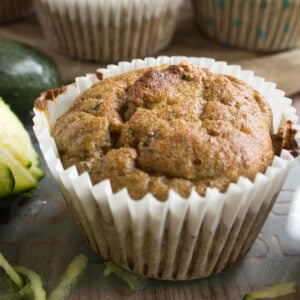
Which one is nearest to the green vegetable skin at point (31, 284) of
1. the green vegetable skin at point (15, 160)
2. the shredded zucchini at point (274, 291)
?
the green vegetable skin at point (15, 160)

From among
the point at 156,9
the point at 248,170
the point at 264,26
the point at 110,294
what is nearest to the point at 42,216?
the point at 110,294

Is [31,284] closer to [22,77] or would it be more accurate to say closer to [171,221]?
[171,221]

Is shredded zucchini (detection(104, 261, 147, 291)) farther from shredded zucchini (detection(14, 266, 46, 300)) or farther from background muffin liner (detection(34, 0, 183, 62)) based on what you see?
background muffin liner (detection(34, 0, 183, 62))

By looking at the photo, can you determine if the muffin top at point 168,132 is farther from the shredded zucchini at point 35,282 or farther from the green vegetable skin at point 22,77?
the green vegetable skin at point 22,77

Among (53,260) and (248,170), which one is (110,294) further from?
(248,170)

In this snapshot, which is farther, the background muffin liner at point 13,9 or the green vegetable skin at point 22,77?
the background muffin liner at point 13,9
